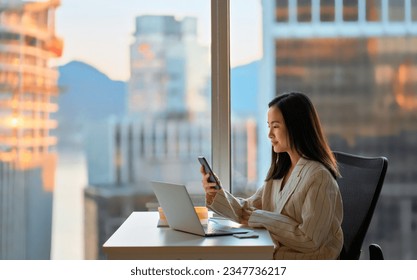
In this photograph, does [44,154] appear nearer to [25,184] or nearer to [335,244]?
[25,184]

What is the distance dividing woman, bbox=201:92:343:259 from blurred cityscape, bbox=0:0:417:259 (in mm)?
690

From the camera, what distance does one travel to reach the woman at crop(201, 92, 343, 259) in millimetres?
2504

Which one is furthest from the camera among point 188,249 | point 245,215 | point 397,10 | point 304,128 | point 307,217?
point 397,10

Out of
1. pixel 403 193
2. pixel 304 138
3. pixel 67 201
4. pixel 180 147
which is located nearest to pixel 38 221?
pixel 67 201

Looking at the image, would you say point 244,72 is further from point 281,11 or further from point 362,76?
point 362,76

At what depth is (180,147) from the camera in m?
3.49

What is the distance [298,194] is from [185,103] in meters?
1.09

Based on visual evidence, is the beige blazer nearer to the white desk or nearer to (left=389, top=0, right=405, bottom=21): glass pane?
the white desk

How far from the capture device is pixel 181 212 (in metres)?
2.52

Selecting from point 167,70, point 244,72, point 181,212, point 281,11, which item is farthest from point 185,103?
point 181,212

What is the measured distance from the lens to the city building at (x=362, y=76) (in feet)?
11.3

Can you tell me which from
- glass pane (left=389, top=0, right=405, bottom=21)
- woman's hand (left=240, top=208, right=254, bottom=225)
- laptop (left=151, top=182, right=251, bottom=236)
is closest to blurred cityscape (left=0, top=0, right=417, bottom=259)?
glass pane (left=389, top=0, right=405, bottom=21)
